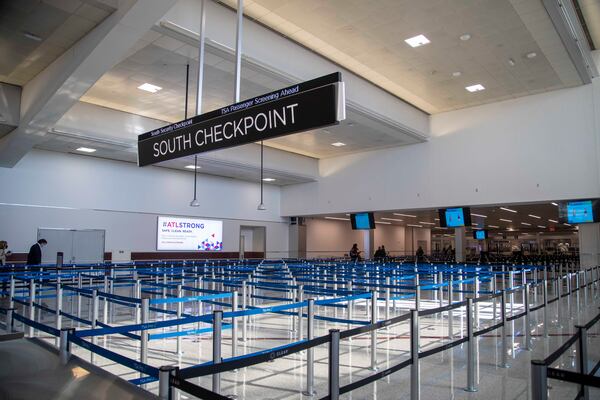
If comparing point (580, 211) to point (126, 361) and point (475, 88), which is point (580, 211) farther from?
point (126, 361)

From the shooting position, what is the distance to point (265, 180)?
22328 mm

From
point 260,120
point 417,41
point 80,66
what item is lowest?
point 260,120

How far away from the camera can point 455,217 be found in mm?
17453

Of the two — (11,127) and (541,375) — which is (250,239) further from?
(541,375)

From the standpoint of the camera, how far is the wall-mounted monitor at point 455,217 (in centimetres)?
1722

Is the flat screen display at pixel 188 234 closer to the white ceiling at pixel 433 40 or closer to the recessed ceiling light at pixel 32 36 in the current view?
the white ceiling at pixel 433 40

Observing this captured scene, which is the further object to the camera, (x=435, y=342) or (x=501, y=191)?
(x=501, y=191)

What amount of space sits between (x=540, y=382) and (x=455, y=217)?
53.6 ft

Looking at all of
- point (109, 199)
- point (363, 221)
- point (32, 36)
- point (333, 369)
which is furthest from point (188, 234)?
point (333, 369)

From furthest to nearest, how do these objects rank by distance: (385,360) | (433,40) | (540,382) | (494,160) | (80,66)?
(494,160)
(433,40)
(80,66)
(385,360)
(540,382)

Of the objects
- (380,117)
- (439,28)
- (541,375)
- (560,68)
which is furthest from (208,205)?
(541,375)

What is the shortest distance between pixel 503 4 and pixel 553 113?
730cm

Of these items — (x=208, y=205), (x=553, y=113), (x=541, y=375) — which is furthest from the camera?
(x=208, y=205)

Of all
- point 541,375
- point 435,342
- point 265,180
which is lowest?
point 435,342
